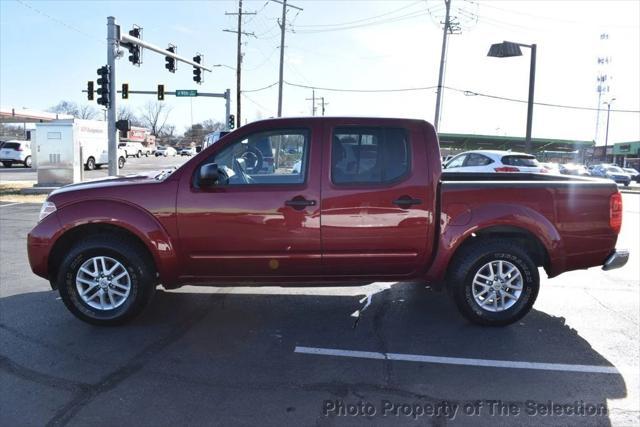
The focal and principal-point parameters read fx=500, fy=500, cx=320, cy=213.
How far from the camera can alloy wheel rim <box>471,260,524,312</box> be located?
4730 millimetres

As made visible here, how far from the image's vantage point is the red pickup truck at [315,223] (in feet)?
14.6

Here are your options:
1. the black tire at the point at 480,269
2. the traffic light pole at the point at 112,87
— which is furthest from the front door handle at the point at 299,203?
the traffic light pole at the point at 112,87

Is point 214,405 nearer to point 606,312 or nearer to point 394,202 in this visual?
point 394,202

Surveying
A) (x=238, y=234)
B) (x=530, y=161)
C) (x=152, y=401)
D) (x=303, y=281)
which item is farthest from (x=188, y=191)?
(x=530, y=161)

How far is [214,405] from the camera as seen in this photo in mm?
3289

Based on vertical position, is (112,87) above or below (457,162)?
above

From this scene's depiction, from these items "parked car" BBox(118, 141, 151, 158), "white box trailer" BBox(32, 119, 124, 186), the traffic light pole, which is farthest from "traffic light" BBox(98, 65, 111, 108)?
"parked car" BBox(118, 141, 151, 158)

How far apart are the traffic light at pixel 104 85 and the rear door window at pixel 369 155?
14.9 meters

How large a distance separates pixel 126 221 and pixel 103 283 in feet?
2.14

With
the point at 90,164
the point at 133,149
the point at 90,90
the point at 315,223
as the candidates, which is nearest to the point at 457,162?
the point at 315,223

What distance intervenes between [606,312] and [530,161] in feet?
30.2

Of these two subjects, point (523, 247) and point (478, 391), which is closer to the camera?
point (478, 391)

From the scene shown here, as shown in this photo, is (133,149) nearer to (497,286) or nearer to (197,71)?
(197,71)

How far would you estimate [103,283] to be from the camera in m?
4.60
